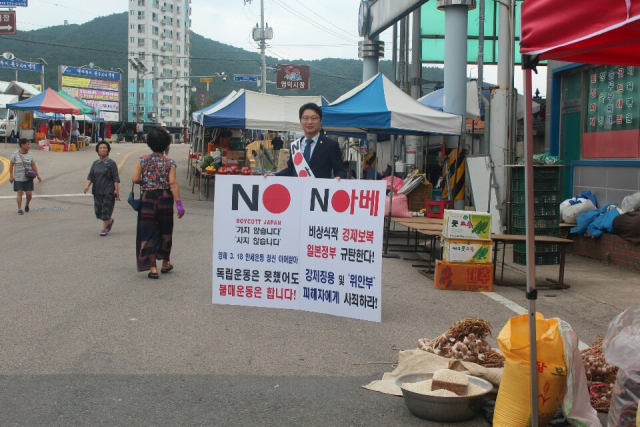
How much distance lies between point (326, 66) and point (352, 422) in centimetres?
9539

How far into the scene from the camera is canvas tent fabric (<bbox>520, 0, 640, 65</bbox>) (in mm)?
3223

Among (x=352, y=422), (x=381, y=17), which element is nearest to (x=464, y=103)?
(x=381, y=17)

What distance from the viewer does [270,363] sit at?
5.38 m

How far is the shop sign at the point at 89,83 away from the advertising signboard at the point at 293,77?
35.6 metres

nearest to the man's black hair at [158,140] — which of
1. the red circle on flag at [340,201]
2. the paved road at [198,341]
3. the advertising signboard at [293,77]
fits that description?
the paved road at [198,341]

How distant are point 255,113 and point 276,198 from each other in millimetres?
13176

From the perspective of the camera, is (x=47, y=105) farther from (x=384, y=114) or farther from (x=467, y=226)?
(x=467, y=226)

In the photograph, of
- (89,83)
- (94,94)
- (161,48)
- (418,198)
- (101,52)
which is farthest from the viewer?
(101,52)

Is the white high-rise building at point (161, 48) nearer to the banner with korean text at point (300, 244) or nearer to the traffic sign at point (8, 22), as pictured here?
the traffic sign at point (8, 22)

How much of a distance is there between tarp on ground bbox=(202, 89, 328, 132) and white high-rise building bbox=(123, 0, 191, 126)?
11433 centimetres

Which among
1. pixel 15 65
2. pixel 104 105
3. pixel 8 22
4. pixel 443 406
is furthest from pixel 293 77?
pixel 443 406

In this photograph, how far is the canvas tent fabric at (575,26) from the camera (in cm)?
322

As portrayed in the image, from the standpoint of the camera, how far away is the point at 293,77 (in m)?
61.3

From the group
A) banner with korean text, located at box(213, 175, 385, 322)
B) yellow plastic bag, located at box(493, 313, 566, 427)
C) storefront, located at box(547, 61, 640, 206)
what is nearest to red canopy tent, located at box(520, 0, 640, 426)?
yellow plastic bag, located at box(493, 313, 566, 427)
